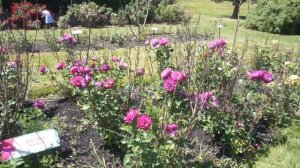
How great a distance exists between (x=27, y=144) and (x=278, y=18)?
14591mm

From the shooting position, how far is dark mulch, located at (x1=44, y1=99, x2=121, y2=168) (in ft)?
14.0

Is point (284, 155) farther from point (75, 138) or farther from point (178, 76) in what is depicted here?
point (75, 138)

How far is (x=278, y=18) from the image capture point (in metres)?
16.1

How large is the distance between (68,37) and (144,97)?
1.31 metres

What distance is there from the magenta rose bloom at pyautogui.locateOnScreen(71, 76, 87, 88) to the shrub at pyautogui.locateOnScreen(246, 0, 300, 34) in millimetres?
13367

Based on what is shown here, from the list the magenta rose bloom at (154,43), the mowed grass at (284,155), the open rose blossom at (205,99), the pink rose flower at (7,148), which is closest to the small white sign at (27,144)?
the pink rose flower at (7,148)

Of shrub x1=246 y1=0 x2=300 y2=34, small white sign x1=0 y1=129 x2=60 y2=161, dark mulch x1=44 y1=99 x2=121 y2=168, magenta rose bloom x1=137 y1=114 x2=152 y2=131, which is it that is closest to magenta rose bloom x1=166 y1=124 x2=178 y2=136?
magenta rose bloom x1=137 y1=114 x2=152 y2=131

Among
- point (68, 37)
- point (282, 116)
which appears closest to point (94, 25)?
point (68, 37)

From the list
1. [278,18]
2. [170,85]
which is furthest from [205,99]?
[278,18]

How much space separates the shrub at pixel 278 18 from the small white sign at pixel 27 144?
47.0ft

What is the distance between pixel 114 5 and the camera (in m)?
19.2

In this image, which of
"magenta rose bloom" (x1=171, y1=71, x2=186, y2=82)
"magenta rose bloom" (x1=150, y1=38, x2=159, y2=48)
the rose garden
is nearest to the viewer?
"magenta rose bloom" (x1=171, y1=71, x2=186, y2=82)

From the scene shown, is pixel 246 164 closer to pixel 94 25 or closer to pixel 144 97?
pixel 144 97

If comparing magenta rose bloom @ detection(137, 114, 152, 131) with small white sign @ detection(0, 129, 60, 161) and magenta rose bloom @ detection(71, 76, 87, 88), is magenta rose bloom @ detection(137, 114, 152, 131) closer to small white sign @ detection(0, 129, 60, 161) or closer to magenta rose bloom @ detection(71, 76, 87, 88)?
small white sign @ detection(0, 129, 60, 161)
